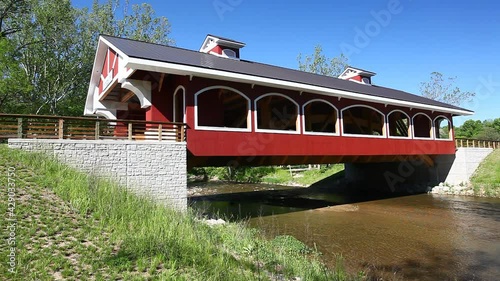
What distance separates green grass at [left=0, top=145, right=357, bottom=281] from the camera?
4.29 meters

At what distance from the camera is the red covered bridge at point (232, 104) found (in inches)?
397

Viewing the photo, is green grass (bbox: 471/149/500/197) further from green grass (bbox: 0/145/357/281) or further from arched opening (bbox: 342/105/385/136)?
green grass (bbox: 0/145/357/281)

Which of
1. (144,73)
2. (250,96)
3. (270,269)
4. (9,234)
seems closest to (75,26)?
(144,73)

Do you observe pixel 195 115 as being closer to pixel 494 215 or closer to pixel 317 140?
pixel 317 140

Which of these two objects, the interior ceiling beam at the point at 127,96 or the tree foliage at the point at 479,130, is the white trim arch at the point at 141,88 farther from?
the tree foliage at the point at 479,130

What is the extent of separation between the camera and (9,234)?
476 cm

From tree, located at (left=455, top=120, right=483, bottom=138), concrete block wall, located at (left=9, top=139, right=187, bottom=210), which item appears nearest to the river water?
concrete block wall, located at (left=9, top=139, right=187, bottom=210)

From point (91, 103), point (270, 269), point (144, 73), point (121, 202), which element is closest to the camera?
point (270, 269)

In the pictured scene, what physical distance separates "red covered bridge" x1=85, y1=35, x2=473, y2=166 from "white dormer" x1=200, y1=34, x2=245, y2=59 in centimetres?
5

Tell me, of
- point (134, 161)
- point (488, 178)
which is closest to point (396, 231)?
point (134, 161)

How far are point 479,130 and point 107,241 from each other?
178 feet

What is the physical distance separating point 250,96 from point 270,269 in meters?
7.08

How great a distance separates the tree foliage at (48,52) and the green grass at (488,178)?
2806 cm

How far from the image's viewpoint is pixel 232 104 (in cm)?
1521
